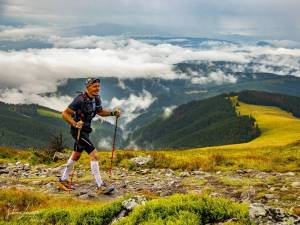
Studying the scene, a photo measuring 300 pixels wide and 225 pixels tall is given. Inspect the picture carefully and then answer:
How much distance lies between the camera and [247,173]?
72.6 ft

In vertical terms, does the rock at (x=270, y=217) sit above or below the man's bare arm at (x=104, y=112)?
below


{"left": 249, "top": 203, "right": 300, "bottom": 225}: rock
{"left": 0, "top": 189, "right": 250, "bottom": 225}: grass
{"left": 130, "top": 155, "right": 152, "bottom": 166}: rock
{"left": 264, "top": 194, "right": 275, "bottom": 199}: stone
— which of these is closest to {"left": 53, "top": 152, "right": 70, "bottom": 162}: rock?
{"left": 130, "top": 155, "right": 152, "bottom": 166}: rock

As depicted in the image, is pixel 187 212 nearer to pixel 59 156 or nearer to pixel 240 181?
pixel 240 181

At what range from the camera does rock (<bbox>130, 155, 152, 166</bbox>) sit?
25.1 metres

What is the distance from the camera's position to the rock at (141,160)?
82.5ft

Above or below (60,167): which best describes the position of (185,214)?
above

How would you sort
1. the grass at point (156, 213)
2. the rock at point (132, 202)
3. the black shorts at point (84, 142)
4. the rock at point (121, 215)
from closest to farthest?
1. the grass at point (156, 213)
2. the rock at point (121, 215)
3. the rock at point (132, 202)
4. the black shorts at point (84, 142)

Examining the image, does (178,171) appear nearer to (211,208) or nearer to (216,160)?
(216,160)

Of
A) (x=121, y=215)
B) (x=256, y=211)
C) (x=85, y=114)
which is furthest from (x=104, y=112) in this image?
(x=256, y=211)

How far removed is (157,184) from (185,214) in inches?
432

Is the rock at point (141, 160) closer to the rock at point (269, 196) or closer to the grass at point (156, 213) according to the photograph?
the rock at point (269, 196)

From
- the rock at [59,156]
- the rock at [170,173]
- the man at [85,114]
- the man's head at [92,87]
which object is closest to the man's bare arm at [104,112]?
the man at [85,114]

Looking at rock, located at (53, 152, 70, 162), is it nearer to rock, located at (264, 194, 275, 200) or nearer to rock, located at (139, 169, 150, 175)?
rock, located at (139, 169, 150, 175)

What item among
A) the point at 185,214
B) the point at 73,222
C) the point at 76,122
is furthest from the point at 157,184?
the point at 185,214
